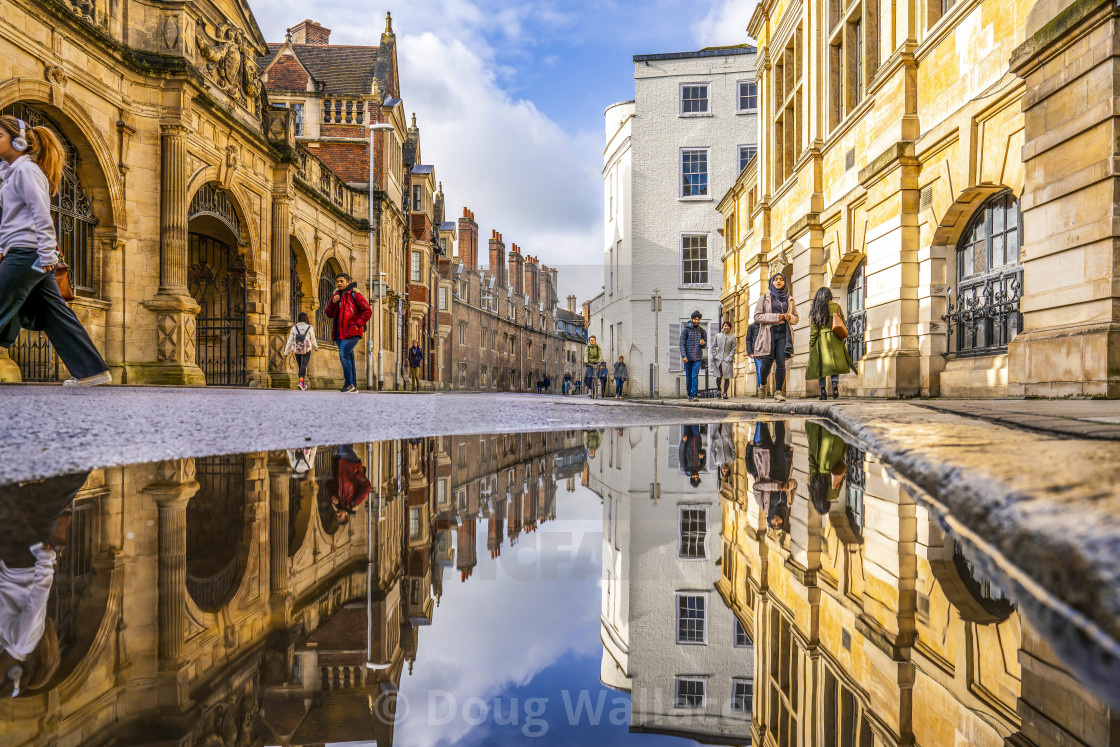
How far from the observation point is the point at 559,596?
4.17 ft

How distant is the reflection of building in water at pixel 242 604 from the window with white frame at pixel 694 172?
104 ft

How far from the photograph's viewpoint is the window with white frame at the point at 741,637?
1097 mm

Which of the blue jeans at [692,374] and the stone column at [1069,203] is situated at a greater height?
the stone column at [1069,203]

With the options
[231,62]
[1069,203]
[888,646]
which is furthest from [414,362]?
[888,646]

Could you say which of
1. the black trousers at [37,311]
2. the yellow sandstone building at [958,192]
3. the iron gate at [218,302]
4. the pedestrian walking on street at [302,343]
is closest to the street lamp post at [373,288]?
the iron gate at [218,302]

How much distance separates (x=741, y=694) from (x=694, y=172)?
33192 mm

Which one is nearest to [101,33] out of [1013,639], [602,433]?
[602,433]

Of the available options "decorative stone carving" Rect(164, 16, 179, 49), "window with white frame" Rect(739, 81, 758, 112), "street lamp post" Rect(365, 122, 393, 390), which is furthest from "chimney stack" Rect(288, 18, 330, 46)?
"decorative stone carving" Rect(164, 16, 179, 49)

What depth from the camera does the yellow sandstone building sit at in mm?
6496

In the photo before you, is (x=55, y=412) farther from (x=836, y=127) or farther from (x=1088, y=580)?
(x=836, y=127)

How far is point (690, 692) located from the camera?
0.95 meters

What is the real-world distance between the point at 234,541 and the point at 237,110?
1638 cm

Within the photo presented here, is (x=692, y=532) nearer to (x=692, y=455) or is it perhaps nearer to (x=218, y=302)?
(x=692, y=455)

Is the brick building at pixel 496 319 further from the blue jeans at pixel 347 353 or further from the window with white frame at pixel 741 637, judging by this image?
the window with white frame at pixel 741 637
